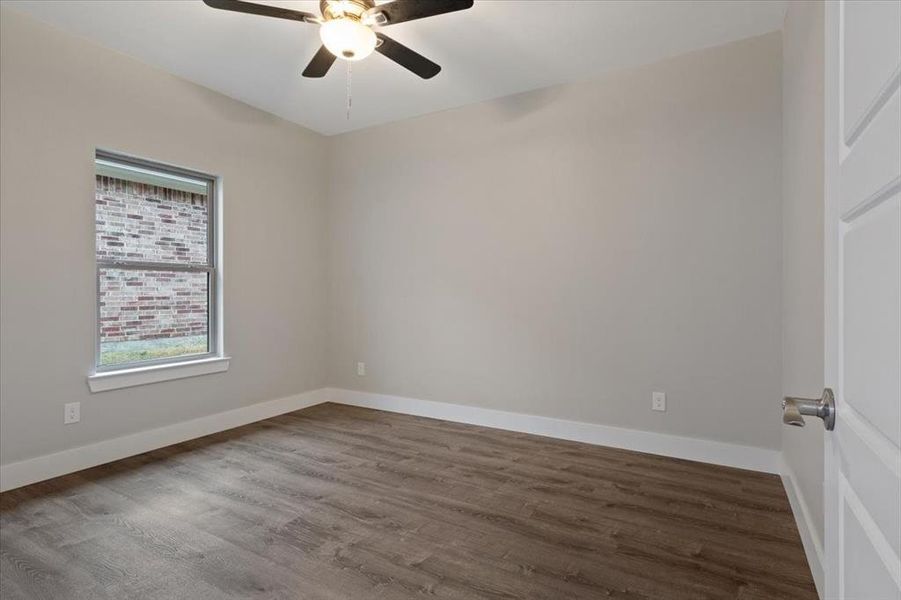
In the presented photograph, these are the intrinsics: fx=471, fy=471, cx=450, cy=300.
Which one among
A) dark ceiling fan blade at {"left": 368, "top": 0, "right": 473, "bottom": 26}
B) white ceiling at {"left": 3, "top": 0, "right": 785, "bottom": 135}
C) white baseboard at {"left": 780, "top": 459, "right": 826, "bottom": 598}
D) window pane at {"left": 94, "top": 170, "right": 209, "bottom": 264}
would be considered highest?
white ceiling at {"left": 3, "top": 0, "right": 785, "bottom": 135}

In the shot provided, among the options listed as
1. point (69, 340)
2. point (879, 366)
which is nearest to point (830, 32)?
point (879, 366)

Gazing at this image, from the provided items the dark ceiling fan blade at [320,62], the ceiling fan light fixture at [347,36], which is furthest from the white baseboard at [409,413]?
the ceiling fan light fixture at [347,36]

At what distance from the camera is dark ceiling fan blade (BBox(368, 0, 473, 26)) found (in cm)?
210

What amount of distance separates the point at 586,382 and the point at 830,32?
2.85 metres

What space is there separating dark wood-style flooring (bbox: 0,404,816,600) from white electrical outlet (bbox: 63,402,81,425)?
0.34m

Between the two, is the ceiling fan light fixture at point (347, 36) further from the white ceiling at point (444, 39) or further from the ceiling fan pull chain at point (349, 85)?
the ceiling fan pull chain at point (349, 85)

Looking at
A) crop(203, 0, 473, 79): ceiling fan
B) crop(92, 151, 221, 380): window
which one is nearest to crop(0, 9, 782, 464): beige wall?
crop(92, 151, 221, 380): window

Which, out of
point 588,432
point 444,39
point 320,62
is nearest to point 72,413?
point 320,62

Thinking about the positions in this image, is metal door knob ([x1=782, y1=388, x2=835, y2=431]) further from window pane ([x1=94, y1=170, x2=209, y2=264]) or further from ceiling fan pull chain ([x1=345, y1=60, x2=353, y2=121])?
window pane ([x1=94, y1=170, x2=209, y2=264])

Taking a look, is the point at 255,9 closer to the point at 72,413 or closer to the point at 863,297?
the point at 863,297

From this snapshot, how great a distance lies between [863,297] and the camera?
659 mm

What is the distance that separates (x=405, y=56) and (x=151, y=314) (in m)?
2.60

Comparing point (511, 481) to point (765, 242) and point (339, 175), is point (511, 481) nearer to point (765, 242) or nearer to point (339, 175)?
point (765, 242)

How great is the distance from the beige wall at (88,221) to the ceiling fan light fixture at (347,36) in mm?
1856
